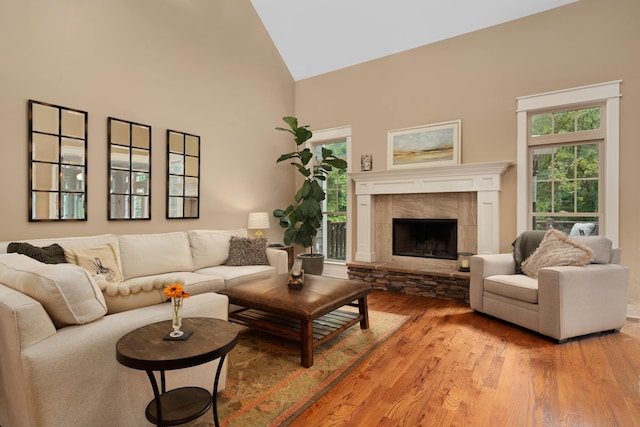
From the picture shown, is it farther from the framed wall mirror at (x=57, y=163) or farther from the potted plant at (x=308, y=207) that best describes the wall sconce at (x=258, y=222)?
the framed wall mirror at (x=57, y=163)

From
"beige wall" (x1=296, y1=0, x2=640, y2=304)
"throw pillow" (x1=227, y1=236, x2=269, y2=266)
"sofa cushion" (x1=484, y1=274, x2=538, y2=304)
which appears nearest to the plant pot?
"throw pillow" (x1=227, y1=236, x2=269, y2=266)

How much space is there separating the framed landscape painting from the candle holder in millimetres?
1236

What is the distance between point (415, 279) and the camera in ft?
14.8

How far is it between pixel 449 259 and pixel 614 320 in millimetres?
1916

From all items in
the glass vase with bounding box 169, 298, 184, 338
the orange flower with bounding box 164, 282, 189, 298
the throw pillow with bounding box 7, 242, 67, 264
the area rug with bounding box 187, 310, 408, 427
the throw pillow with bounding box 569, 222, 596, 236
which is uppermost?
the throw pillow with bounding box 569, 222, 596, 236

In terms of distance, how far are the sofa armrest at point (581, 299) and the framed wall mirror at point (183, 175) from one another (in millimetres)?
3979

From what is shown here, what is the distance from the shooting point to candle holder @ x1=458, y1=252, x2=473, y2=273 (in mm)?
4375

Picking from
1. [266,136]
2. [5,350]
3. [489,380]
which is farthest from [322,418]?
[266,136]

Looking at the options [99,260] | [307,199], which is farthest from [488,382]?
[307,199]

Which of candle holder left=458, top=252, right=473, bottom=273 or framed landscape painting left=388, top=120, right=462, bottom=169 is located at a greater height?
framed landscape painting left=388, top=120, right=462, bottom=169

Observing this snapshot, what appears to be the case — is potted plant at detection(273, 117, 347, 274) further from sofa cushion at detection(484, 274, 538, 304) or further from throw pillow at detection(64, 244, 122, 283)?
throw pillow at detection(64, 244, 122, 283)

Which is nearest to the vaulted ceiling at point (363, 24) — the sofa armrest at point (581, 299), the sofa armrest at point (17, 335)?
the sofa armrest at point (581, 299)

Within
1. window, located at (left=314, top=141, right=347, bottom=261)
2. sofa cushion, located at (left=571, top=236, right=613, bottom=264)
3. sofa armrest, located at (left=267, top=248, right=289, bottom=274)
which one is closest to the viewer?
sofa cushion, located at (left=571, top=236, right=613, bottom=264)

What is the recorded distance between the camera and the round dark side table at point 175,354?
1.36 meters
